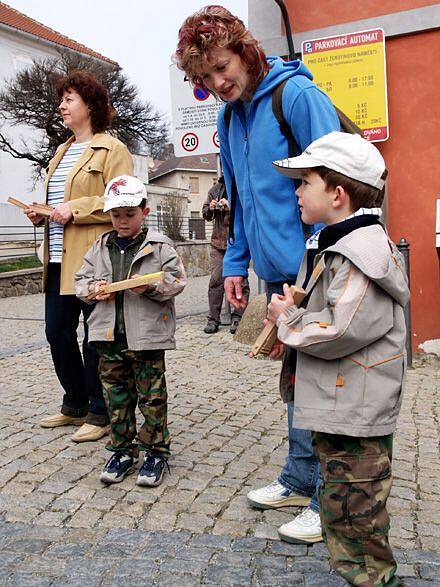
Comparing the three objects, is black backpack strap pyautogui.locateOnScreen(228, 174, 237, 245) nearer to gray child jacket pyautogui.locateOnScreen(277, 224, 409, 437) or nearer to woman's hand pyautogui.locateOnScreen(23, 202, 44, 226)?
gray child jacket pyautogui.locateOnScreen(277, 224, 409, 437)

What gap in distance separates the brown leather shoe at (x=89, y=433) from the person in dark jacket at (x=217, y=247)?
407cm

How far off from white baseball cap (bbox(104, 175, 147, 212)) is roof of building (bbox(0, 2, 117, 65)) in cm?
3108

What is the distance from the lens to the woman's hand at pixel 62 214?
3.98 m

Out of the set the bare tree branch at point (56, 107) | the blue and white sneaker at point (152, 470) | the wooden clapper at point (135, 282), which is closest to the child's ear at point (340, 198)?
the wooden clapper at point (135, 282)

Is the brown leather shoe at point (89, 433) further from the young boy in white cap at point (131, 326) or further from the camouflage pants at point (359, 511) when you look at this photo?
the camouflage pants at point (359, 511)

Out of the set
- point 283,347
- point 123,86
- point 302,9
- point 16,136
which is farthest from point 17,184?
point 283,347

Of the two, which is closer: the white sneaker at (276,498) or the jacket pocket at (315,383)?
the jacket pocket at (315,383)

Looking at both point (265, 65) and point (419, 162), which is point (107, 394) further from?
point (419, 162)

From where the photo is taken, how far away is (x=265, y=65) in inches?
111

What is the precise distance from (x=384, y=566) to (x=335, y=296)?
35.5 inches

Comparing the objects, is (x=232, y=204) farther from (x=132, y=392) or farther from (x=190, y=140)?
(x=190, y=140)

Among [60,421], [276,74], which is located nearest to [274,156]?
[276,74]

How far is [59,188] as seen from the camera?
426 centimetres

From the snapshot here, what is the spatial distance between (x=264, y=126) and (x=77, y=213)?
62.2 inches
